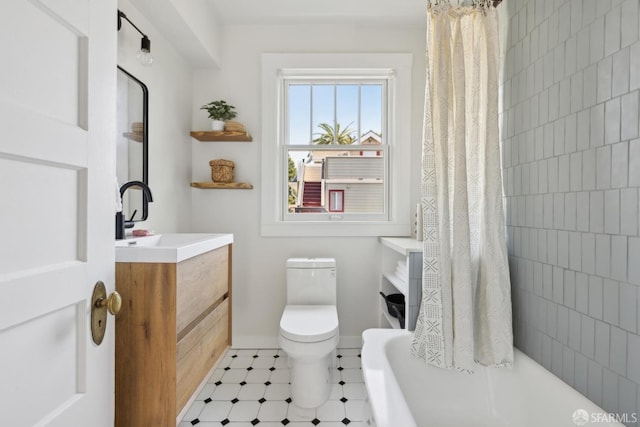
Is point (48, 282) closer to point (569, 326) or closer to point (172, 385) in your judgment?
point (172, 385)

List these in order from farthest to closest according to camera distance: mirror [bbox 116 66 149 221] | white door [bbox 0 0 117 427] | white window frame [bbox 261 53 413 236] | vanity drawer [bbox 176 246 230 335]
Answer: white window frame [bbox 261 53 413 236]
mirror [bbox 116 66 149 221]
vanity drawer [bbox 176 246 230 335]
white door [bbox 0 0 117 427]

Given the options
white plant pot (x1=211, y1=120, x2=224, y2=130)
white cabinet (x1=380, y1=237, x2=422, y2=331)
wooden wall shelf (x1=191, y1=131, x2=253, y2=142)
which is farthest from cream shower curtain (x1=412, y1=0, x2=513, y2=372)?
white plant pot (x1=211, y1=120, x2=224, y2=130)

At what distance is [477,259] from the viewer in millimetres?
1501

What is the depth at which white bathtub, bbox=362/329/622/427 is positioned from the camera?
115 centimetres

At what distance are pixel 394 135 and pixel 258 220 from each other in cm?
130

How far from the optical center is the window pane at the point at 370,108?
8.92 feet

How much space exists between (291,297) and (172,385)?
1.17m

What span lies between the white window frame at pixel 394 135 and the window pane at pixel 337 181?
0.15 m

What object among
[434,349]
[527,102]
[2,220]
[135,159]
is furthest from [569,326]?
[135,159]

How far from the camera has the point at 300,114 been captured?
274 cm

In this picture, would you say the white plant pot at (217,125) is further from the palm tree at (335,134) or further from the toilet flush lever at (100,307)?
the toilet flush lever at (100,307)

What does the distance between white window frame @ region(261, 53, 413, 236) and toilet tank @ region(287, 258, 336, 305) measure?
34 cm

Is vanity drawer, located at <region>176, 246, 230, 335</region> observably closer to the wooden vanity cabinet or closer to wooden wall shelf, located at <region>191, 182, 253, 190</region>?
the wooden vanity cabinet

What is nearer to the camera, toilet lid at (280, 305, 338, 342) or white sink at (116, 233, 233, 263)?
white sink at (116, 233, 233, 263)
